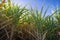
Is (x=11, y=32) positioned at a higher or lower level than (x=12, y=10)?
lower

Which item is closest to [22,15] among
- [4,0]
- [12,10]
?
[12,10]

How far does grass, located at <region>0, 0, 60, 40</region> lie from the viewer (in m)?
1.72

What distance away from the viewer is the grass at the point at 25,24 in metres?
1.72

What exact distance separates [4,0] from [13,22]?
0.28 metres

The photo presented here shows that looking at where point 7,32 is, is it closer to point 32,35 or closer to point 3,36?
point 3,36

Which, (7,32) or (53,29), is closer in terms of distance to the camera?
(7,32)

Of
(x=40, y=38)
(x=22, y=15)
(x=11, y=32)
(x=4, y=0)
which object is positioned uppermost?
(x=4, y=0)

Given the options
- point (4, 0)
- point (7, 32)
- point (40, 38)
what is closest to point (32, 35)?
point (40, 38)

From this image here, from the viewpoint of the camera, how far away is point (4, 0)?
1882 millimetres

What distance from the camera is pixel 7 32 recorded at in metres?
1.71

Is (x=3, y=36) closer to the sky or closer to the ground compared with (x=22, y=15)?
closer to the ground

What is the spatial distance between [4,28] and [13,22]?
93 millimetres

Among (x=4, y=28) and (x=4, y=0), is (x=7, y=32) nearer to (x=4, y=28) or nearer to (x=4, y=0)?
(x=4, y=28)

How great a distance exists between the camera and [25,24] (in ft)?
6.06
